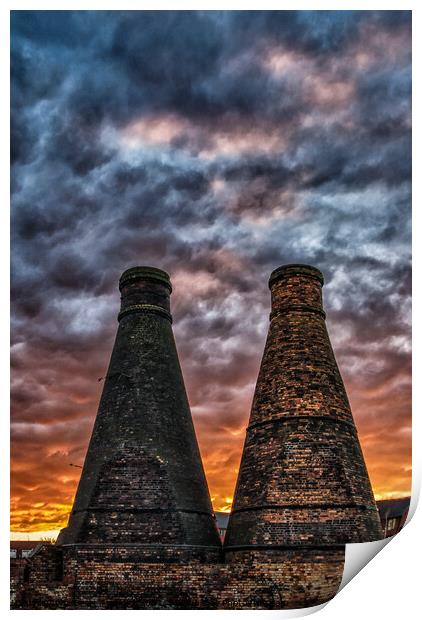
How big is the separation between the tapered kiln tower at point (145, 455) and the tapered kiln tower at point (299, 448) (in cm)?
96

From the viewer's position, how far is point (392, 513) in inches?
356

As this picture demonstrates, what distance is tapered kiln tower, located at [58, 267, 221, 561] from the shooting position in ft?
31.4

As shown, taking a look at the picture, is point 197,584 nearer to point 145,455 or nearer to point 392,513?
point 145,455

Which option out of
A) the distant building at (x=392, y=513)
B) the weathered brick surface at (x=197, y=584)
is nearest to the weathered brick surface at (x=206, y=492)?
the weathered brick surface at (x=197, y=584)

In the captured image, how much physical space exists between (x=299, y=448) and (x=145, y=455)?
2.62m

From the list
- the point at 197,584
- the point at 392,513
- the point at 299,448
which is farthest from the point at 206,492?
the point at 392,513

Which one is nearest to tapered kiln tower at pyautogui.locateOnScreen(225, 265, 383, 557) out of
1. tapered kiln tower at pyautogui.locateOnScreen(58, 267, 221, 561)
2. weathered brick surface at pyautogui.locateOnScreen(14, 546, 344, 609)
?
weathered brick surface at pyautogui.locateOnScreen(14, 546, 344, 609)

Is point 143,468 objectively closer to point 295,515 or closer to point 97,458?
point 97,458

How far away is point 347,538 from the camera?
8.55 m

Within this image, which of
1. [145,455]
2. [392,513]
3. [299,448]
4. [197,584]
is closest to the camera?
[197,584]

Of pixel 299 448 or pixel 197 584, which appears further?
pixel 299 448

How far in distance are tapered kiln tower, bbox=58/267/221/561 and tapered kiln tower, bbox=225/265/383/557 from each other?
96 centimetres

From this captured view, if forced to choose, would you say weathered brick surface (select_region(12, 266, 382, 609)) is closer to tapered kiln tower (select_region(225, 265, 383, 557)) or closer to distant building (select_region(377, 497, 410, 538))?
tapered kiln tower (select_region(225, 265, 383, 557))
